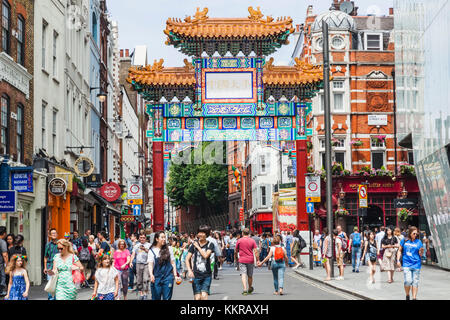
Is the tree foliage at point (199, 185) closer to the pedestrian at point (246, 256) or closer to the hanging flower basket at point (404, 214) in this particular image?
the hanging flower basket at point (404, 214)

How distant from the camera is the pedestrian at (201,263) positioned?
1451 cm

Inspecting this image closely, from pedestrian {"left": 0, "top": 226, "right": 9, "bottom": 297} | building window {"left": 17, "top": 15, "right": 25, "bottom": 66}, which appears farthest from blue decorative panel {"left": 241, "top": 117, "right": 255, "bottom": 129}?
pedestrian {"left": 0, "top": 226, "right": 9, "bottom": 297}

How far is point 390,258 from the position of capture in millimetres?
23188

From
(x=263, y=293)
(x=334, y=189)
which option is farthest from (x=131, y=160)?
(x=263, y=293)

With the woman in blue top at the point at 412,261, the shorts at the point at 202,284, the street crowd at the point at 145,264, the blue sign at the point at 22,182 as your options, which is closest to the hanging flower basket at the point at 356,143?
the street crowd at the point at 145,264

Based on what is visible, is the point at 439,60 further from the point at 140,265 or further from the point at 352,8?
the point at 352,8

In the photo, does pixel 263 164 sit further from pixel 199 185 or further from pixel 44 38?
pixel 44 38

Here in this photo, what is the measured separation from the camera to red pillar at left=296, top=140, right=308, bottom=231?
Answer: 36.5 metres

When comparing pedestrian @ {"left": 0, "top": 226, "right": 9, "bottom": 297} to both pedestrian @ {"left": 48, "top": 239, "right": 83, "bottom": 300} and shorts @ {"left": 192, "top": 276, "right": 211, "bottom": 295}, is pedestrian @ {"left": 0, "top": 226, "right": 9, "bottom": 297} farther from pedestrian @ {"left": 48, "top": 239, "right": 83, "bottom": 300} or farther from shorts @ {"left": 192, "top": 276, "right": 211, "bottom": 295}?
shorts @ {"left": 192, "top": 276, "right": 211, "bottom": 295}

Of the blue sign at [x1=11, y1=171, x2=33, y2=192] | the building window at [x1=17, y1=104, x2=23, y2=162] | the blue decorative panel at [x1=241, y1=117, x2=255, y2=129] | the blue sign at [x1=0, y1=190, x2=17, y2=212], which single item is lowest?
the blue sign at [x1=0, y1=190, x2=17, y2=212]

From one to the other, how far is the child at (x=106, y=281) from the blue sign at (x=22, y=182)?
8032mm

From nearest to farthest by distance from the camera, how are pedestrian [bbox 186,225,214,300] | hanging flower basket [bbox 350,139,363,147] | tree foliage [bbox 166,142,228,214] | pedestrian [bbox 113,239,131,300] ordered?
1. pedestrian [bbox 186,225,214,300]
2. pedestrian [bbox 113,239,131,300]
3. hanging flower basket [bbox 350,139,363,147]
4. tree foliage [bbox 166,142,228,214]

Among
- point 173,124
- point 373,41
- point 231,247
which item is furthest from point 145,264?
point 373,41

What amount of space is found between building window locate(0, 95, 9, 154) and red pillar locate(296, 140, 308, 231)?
Result: 55.9ft
